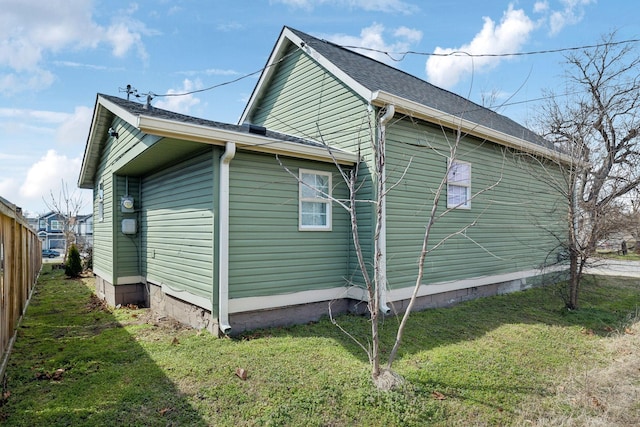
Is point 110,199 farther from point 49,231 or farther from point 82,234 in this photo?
point 49,231

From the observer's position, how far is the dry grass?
3.70 m

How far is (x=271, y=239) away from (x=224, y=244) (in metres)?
0.86

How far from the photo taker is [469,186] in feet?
28.2

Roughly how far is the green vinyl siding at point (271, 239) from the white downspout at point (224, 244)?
0.14 m

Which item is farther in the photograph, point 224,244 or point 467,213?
point 467,213

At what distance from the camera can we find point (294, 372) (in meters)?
4.32

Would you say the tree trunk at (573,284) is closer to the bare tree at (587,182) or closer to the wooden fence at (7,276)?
the bare tree at (587,182)

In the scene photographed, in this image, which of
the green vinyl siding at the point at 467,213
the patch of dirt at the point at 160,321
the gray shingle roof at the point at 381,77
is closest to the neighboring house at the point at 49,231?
the patch of dirt at the point at 160,321

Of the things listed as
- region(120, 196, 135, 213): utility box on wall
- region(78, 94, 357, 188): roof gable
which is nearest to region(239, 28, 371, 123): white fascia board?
region(78, 94, 357, 188): roof gable

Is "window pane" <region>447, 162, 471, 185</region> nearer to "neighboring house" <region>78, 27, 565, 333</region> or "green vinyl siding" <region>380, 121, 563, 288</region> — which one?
"neighboring house" <region>78, 27, 565, 333</region>

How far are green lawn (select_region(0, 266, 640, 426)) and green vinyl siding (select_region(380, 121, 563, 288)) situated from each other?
131 cm

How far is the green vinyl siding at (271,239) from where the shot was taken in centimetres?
575

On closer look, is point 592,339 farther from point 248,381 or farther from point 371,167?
point 248,381

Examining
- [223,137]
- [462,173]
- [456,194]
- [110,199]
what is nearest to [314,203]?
[223,137]
